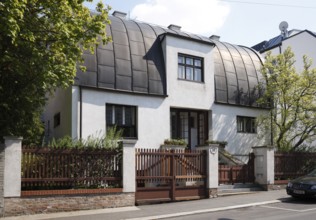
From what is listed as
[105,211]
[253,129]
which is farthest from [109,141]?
[253,129]

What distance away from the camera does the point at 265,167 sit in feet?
55.0

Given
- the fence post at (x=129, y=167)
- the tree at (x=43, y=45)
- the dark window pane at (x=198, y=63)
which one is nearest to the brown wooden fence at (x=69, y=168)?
the fence post at (x=129, y=167)

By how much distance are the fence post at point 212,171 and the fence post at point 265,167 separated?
289 centimetres

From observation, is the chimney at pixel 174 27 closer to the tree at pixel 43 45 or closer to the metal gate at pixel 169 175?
the metal gate at pixel 169 175

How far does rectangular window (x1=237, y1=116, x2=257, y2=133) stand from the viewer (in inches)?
877

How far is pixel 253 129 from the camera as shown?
22.8 metres

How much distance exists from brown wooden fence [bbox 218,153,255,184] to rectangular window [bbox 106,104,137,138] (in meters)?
4.64

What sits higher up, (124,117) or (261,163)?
(124,117)

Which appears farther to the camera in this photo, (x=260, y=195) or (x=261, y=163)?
(x=261, y=163)

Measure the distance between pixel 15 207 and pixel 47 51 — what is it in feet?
15.3

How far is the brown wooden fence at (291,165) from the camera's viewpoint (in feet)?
57.6

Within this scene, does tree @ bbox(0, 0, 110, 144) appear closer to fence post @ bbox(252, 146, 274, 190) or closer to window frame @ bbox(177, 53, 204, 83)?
window frame @ bbox(177, 53, 204, 83)

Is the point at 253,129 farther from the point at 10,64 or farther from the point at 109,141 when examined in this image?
the point at 10,64

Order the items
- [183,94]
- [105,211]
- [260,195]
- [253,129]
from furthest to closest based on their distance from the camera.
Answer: [253,129], [183,94], [260,195], [105,211]
